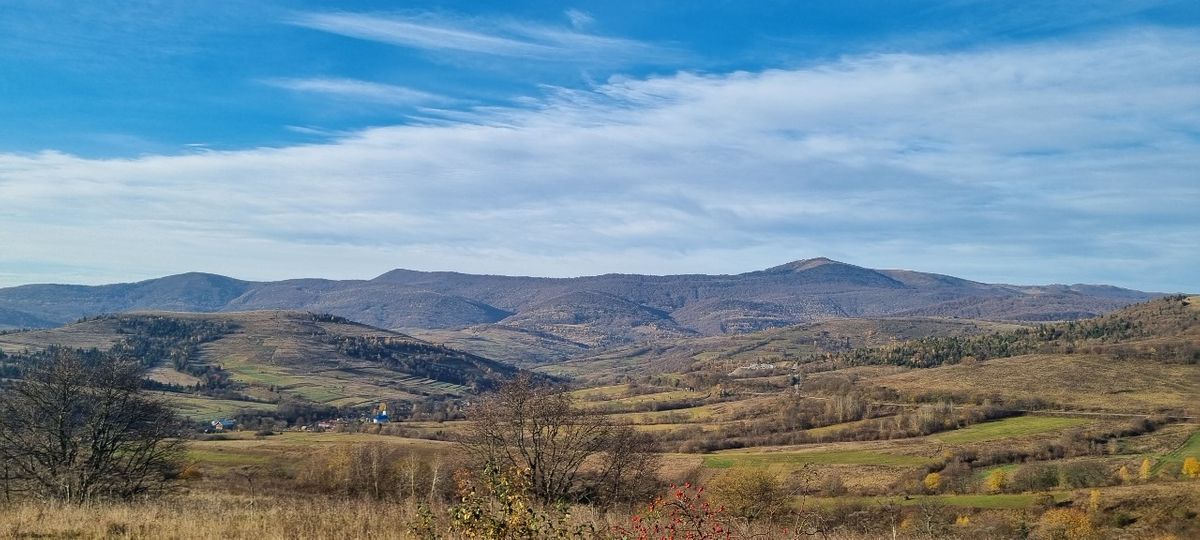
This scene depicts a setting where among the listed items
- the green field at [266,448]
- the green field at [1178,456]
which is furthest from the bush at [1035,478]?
the green field at [266,448]

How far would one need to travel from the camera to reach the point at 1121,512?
5941 cm

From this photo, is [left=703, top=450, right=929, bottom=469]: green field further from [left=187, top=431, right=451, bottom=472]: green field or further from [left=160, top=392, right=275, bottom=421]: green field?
[left=160, top=392, right=275, bottom=421]: green field

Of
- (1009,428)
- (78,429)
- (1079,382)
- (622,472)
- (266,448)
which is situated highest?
(78,429)

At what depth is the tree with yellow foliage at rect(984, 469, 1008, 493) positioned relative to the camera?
72.0 metres

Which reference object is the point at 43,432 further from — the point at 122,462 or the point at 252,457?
the point at 252,457

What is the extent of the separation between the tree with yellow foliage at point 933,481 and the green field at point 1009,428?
22871 mm

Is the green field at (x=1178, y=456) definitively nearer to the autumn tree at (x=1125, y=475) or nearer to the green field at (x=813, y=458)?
the autumn tree at (x=1125, y=475)

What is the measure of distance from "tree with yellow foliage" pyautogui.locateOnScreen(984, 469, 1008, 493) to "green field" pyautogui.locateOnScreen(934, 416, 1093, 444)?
69.0ft

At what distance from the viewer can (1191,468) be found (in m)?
73.5

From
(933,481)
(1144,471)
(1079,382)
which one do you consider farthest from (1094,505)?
(1079,382)

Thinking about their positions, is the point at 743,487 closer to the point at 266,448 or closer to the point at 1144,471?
the point at 1144,471

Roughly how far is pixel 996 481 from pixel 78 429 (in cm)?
7573

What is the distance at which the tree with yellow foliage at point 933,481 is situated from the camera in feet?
244

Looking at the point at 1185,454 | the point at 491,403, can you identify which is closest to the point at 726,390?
the point at 1185,454
